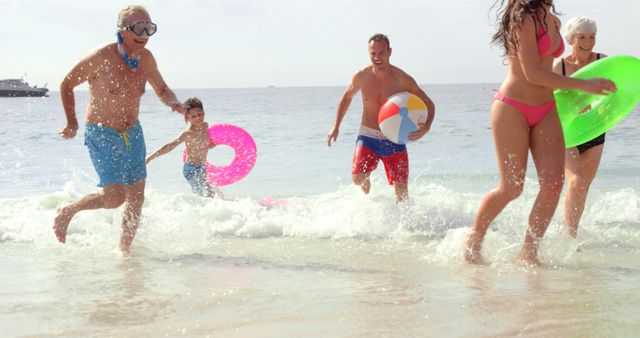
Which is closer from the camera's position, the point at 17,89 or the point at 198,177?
the point at 198,177

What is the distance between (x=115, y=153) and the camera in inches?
214

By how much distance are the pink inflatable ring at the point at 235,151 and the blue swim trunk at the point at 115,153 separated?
3.20 meters

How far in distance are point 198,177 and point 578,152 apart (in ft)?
14.4

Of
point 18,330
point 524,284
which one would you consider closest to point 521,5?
point 524,284

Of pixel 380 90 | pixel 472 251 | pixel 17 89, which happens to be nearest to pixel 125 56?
pixel 380 90

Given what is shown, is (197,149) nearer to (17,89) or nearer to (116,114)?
(116,114)

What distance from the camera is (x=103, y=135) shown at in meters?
5.42

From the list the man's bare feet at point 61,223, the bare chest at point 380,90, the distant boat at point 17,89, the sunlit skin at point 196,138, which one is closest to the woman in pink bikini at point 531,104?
the bare chest at point 380,90

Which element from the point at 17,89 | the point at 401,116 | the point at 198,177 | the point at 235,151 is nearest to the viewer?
the point at 401,116

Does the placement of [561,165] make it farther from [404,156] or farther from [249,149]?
[249,149]

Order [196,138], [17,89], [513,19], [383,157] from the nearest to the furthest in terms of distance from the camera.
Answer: [513,19]
[383,157]
[196,138]
[17,89]

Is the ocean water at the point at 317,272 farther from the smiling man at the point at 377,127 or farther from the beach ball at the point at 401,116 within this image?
the beach ball at the point at 401,116

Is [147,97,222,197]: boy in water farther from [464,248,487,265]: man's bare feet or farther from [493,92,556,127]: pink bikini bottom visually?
[493,92,556,127]: pink bikini bottom

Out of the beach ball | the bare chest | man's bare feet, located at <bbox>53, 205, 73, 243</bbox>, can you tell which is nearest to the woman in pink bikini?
the beach ball
